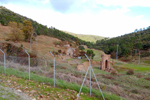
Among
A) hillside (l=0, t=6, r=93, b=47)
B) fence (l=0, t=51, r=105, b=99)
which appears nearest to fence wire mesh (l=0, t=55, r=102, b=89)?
fence (l=0, t=51, r=105, b=99)

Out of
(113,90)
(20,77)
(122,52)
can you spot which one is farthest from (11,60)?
(122,52)

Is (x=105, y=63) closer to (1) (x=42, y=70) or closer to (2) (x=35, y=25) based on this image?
(1) (x=42, y=70)

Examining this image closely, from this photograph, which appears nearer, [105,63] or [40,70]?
[40,70]

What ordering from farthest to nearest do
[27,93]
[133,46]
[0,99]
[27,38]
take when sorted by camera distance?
1. [133,46]
2. [27,38]
3. [27,93]
4. [0,99]

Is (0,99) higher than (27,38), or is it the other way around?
(27,38)

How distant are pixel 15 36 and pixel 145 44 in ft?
212

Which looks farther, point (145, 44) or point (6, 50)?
point (145, 44)

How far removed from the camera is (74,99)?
5.93m

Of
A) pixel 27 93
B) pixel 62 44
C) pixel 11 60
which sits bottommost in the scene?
pixel 27 93

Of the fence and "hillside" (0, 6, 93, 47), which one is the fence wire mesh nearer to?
the fence

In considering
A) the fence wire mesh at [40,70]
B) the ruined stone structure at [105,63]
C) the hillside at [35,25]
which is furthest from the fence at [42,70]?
the hillside at [35,25]

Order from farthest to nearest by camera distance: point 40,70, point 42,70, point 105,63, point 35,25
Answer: point 35,25 → point 105,63 → point 42,70 → point 40,70

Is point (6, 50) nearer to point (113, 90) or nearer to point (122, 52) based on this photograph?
point (113, 90)

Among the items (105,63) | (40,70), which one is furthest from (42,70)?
(105,63)
